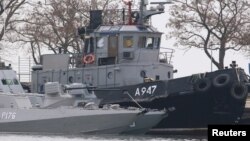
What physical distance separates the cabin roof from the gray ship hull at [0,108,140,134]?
17.2ft

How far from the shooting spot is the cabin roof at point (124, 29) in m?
39.6

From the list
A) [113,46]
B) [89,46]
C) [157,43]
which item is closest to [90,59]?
[89,46]

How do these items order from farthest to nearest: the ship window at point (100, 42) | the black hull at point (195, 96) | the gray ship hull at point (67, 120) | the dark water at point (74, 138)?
the ship window at point (100, 42)
the black hull at point (195, 96)
the gray ship hull at point (67, 120)
the dark water at point (74, 138)

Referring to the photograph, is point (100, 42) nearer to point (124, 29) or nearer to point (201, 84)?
point (124, 29)

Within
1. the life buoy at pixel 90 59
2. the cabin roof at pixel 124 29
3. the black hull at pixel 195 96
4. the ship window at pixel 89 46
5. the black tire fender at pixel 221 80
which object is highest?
the cabin roof at pixel 124 29

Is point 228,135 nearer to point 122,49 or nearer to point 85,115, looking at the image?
point 85,115

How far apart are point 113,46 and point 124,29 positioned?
888 mm

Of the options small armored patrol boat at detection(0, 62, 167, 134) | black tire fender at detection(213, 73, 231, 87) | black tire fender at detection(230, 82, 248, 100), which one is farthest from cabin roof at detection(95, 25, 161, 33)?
black tire fender at detection(230, 82, 248, 100)

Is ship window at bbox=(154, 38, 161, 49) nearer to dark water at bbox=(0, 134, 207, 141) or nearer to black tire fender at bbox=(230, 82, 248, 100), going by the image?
black tire fender at bbox=(230, 82, 248, 100)

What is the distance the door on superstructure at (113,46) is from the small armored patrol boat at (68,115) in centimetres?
294

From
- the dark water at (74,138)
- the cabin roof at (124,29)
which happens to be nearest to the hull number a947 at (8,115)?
the dark water at (74,138)

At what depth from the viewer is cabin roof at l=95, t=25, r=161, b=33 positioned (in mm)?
39562

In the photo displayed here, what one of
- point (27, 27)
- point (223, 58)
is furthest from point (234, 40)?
point (27, 27)

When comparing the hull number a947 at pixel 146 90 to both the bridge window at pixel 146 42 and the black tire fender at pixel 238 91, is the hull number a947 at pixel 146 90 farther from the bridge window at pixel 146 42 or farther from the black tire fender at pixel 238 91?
the black tire fender at pixel 238 91
